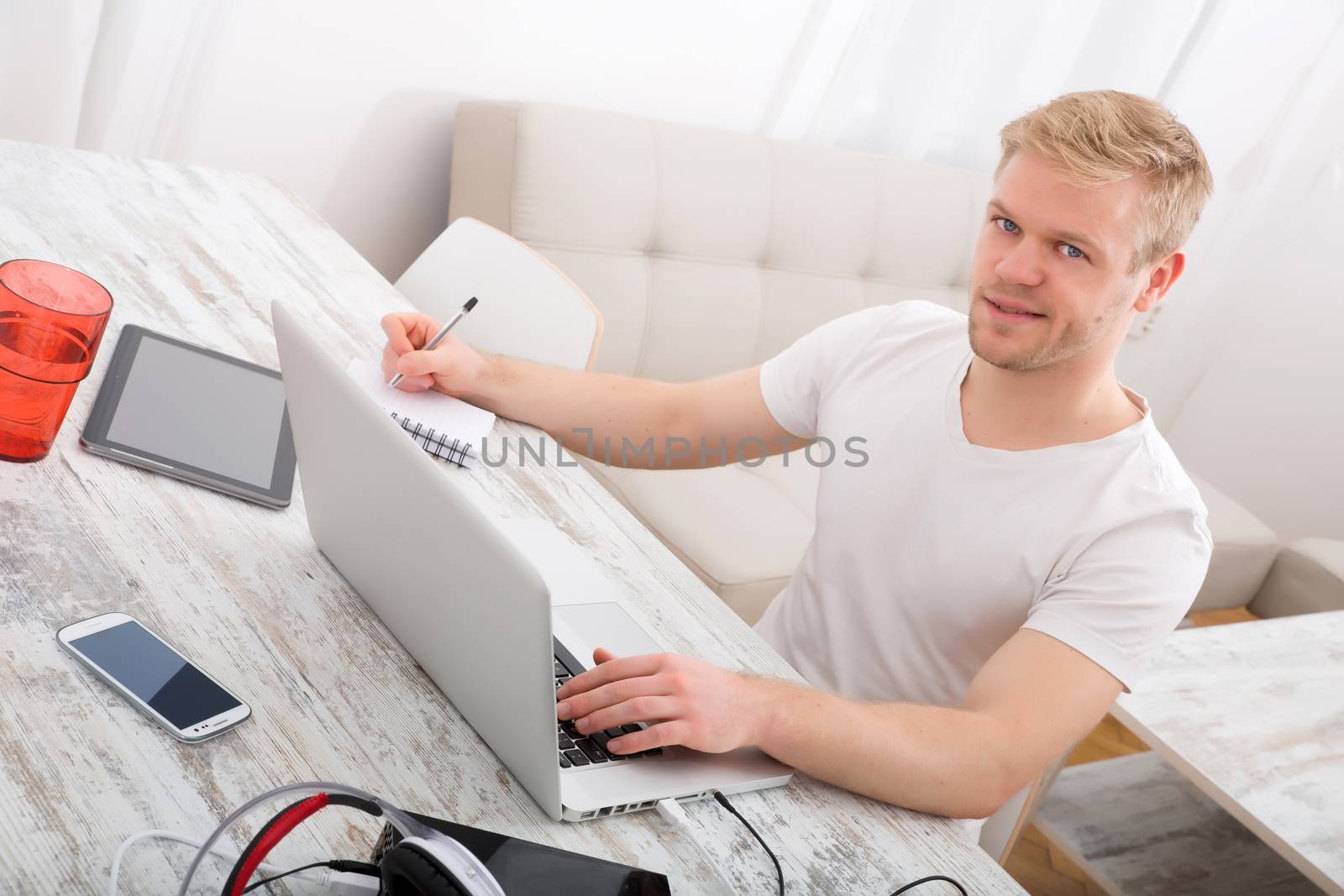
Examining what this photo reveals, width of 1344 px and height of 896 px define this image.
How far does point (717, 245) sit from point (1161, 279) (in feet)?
4.25

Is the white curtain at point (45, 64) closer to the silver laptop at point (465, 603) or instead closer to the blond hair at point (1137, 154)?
the silver laptop at point (465, 603)

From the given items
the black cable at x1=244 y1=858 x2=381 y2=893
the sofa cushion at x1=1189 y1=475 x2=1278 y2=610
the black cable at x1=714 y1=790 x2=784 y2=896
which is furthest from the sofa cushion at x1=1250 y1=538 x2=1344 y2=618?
the black cable at x1=244 y1=858 x2=381 y2=893

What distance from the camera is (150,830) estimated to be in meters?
0.71

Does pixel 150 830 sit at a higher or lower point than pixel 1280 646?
higher

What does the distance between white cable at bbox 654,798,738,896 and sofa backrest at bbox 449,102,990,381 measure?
1526mm

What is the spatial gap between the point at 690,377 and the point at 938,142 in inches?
41.4

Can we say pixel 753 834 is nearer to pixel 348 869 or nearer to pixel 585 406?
pixel 348 869

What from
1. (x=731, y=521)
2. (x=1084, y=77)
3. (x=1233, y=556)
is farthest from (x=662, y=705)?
(x=1084, y=77)

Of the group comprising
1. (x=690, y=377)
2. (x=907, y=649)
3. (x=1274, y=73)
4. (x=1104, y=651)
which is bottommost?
(x=690, y=377)

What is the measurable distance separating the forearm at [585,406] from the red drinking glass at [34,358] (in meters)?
0.46

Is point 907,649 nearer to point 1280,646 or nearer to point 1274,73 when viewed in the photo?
point 1280,646

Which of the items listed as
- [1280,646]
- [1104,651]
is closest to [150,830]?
[1104,651]

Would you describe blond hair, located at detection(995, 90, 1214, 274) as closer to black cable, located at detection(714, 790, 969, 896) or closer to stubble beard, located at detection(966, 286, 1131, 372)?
stubble beard, located at detection(966, 286, 1131, 372)

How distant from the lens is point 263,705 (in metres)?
0.85
